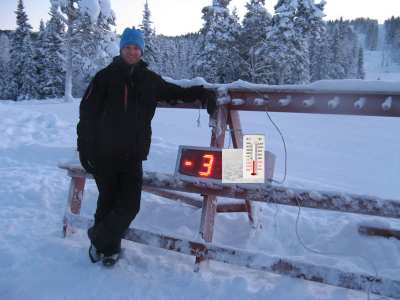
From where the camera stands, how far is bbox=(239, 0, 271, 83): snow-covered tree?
38.3m

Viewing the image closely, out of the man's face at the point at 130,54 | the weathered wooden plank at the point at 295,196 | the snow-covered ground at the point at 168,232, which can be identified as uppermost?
the man's face at the point at 130,54

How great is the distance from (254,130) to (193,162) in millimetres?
11082

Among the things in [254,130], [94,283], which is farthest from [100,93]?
[254,130]

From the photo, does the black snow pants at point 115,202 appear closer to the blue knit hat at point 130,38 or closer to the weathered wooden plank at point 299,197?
the weathered wooden plank at point 299,197

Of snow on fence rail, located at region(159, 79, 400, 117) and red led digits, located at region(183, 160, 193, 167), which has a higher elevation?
snow on fence rail, located at region(159, 79, 400, 117)

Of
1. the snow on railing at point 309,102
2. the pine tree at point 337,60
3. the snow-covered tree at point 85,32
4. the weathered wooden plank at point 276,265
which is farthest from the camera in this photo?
the pine tree at point 337,60

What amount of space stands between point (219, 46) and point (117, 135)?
36.4 meters

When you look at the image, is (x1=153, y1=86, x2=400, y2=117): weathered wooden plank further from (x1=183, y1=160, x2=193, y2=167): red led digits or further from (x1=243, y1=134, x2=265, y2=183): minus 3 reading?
(x1=183, y1=160, x2=193, y2=167): red led digits

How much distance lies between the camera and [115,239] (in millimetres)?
3793

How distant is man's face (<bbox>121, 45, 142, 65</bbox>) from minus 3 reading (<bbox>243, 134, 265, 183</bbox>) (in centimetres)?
124

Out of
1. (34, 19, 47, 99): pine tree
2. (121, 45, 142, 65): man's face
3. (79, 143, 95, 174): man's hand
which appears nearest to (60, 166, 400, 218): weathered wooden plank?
(79, 143, 95, 174): man's hand

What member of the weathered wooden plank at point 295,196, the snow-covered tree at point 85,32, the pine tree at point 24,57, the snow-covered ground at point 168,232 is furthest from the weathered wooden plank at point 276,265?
the pine tree at point 24,57

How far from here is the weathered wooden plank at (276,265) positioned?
3.09 m

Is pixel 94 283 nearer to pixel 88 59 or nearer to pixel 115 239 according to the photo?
pixel 115 239
